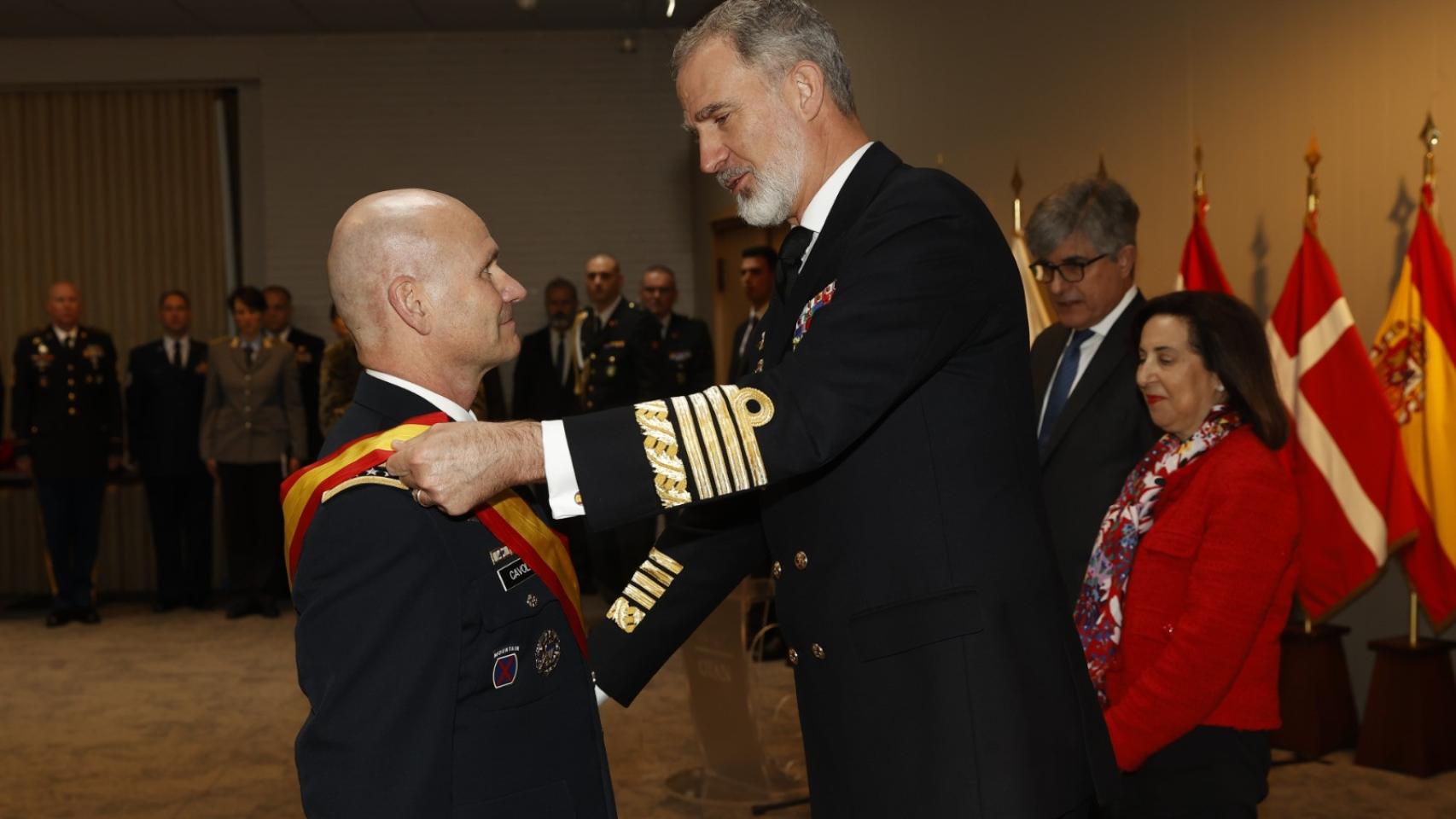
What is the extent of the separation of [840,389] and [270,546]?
22.5 feet

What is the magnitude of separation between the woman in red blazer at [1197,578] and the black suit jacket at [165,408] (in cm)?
647

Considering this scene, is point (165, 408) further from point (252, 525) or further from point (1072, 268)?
point (1072, 268)

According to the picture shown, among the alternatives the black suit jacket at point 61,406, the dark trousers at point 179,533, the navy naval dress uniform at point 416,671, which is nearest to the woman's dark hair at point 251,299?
the black suit jacket at point 61,406

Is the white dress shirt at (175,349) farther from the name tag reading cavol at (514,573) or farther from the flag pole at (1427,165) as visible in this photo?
the name tag reading cavol at (514,573)

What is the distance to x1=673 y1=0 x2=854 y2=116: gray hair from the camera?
1652mm

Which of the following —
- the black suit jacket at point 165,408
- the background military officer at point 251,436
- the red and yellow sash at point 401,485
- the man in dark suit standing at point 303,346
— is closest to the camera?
the red and yellow sash at point 401,485

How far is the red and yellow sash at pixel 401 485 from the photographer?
1.37m

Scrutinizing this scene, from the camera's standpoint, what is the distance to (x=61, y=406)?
739cm

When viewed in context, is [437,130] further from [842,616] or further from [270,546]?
[842,616]

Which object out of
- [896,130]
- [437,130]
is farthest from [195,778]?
[437,130]

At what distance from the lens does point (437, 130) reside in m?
9.49

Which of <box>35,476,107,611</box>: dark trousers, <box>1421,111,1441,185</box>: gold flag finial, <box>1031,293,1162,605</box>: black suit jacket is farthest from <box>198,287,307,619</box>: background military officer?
<box>1421,111,1441,185</box>: gold flag finial

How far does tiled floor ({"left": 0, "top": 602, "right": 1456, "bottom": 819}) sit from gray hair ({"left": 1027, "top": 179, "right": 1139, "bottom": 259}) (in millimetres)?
1781

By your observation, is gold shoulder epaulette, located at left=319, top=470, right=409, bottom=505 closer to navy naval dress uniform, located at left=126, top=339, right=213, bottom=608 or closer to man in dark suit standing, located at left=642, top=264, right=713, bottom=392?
man in dark suit standing, located at left=642, top=264, right=713, bottom=392
